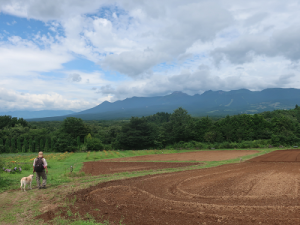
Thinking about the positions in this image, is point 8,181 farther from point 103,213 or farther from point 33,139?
point 33,139

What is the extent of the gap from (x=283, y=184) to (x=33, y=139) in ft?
→ 197

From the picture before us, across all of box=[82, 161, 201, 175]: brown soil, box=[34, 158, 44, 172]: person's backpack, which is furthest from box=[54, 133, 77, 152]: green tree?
box=[34, 158, 44, 172]: person's backpack

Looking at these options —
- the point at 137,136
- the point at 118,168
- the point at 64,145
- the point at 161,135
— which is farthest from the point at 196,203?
the point at 64,145

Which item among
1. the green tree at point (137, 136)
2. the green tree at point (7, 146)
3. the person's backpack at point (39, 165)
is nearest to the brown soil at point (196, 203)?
the person's backpack at point (39, 165)

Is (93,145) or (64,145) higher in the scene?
(93,145)

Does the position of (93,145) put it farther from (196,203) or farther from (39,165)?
(196,203)

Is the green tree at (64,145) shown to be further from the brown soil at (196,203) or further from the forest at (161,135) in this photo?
the brown soil at (196,203)

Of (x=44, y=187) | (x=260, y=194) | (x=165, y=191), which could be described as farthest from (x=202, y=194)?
(x=44, y=187)

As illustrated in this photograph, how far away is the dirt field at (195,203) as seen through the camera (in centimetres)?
573

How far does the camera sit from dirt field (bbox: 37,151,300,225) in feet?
18.8

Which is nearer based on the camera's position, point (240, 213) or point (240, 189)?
point (240, 213)

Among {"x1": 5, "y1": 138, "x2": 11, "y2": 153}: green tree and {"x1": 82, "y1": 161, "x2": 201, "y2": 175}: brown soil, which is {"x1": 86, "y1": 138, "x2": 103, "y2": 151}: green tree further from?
{"x1": 82, "y1": 161, "x2": 201, "y2": 175}: brown soil

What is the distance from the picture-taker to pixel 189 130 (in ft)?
170

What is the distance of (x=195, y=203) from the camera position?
7.23 metres
